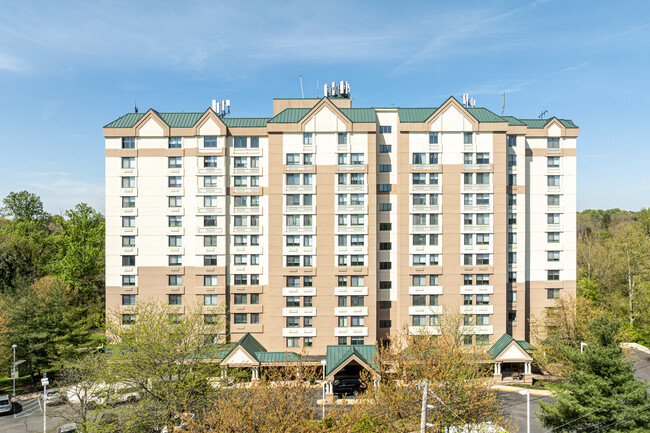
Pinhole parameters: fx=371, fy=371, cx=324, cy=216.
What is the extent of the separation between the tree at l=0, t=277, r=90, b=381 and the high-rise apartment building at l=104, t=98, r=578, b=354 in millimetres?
4974

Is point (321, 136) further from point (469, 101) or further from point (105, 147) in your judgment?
point (105, 147)

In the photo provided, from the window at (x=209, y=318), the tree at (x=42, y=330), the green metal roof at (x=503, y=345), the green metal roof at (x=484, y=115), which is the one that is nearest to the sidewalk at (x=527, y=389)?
the green metal roof at (x=503, y=345)

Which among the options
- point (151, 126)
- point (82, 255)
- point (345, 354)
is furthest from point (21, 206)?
point (345, 354)

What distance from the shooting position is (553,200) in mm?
47250

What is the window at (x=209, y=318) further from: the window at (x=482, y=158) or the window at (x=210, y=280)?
the window at (x=482, y=158)

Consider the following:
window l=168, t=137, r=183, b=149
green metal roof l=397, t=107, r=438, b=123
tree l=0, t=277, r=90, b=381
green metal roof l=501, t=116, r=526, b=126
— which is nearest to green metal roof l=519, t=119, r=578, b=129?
green metal roof l=501, t=116, r=526, b=126

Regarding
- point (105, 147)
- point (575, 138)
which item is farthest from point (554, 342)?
point (105, 147)

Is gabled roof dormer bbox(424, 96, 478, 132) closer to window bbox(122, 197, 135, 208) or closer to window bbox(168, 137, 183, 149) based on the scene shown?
window bbox(168, 137, 183, 149)

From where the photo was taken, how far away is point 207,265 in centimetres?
4462

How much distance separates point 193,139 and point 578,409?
144 ft

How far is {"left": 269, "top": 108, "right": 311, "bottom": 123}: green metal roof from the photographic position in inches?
1742

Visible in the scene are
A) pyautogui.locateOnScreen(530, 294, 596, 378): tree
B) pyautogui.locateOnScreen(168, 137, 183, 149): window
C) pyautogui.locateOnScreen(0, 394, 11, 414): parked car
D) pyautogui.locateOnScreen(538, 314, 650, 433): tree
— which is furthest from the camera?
pyautogui.locateOnScreen(168, 137, 183, 149): window

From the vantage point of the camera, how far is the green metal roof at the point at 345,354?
38188 millimetres

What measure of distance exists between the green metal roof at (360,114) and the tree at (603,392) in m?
29.9
